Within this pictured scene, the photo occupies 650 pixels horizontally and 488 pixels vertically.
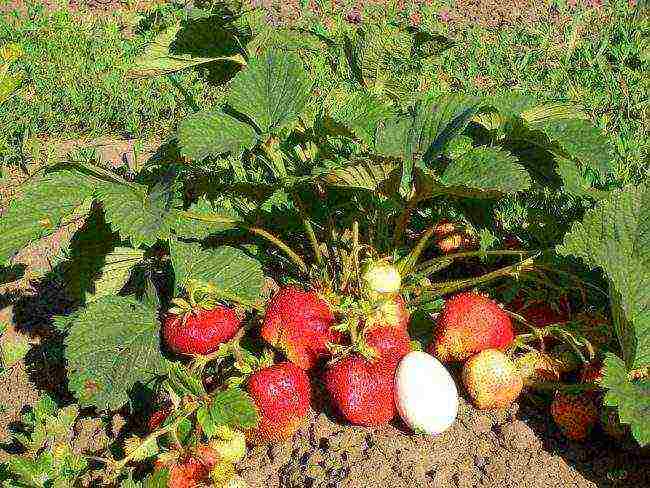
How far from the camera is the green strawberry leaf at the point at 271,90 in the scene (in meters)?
1.96

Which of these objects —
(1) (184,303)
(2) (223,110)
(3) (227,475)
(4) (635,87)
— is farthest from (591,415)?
(4) (635,87)

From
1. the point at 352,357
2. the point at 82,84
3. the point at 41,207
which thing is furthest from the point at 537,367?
the point at 82,84

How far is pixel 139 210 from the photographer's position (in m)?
1.91

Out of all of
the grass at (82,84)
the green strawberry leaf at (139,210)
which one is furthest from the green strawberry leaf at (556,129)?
the grass at (82,84)

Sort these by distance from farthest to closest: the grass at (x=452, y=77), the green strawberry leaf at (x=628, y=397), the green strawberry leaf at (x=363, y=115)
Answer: the grass at (x=452, y=77) → the green strawberry leaf at (x=363, y=115) → the green strawberry leaf at (x=628, y=397)

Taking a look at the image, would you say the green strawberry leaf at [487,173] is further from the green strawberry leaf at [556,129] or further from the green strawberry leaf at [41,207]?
the green strawberry leaf at [41,207]

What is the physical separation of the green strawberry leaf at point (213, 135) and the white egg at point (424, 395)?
25.7 inches

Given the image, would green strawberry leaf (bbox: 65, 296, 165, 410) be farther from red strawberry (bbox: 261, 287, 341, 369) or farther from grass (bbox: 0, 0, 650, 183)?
grass (bbox: 0, 0, 650, 183)

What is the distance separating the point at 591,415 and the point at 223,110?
46.4 inches

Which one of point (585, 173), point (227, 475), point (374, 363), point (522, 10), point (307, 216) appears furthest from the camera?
point (522, 10)

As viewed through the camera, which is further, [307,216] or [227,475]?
[307,216]

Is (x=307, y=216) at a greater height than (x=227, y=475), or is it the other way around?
(x=307, y=216)

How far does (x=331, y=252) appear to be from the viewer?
2.43 metres

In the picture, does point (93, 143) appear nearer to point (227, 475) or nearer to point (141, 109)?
point (141, 109)
